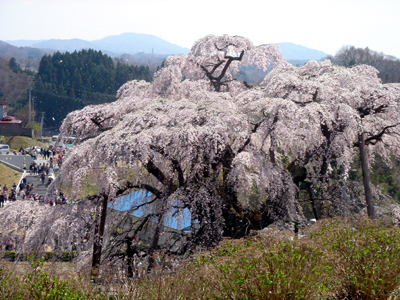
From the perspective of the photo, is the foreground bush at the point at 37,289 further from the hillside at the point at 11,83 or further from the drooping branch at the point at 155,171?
the hillside at the point at 11,83

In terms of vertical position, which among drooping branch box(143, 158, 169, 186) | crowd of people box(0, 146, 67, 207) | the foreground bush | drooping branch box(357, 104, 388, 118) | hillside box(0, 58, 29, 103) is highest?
drooping branch box(357, 104, 388, 118)

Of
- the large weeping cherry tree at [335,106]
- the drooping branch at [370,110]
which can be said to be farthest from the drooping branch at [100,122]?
the drooping branch at [370,110]

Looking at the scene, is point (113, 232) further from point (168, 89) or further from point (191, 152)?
point (168, 89)

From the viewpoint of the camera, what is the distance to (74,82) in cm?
5828

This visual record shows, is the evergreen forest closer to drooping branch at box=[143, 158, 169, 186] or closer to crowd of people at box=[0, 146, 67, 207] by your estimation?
crowd of people at box=[0, 146, 67, 207]

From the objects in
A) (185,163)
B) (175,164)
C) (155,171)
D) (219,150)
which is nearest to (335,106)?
(219,150)

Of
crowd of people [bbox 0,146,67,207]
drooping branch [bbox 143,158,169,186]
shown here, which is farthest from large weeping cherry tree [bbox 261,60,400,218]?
crowd of people [bbox 0,146,67,207]

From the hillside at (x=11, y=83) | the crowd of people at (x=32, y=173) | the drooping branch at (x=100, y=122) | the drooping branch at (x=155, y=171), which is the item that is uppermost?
the drooping branch at (x=100, y=122)

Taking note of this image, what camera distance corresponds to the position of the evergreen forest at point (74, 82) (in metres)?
56.9

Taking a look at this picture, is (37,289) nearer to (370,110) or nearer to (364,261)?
(364,261)

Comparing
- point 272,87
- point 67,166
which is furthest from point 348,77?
point 67,166

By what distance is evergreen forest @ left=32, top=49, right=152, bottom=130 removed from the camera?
56.9 meters

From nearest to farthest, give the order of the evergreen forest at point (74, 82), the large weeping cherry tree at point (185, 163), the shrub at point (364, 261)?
the shrub at point (364, 261)
the large weeping cherry tree at point (185, 163)
the evergreen forest at point (74, 82)

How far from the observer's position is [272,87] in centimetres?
851
